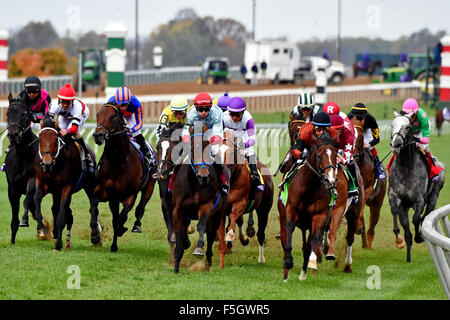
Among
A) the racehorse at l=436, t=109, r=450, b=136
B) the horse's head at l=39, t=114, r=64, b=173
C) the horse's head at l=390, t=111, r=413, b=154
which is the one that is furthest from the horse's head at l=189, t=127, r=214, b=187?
the racehorse at l=436, t=109, r=450, b=136

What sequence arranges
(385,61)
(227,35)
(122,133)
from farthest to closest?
(227,35)
(385,61)
(122,133)

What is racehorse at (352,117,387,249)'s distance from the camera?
12938 mm

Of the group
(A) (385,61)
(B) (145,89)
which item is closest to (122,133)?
(B) (145,89)

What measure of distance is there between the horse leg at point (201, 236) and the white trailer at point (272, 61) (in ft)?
121

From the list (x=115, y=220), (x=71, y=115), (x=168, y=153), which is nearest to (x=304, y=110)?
(x=168, y=153)

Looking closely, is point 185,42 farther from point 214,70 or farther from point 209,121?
point 209,121

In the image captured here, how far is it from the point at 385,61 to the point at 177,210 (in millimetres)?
57242

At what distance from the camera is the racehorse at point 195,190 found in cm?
1012

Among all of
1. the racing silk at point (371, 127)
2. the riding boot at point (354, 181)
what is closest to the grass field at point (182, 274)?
the riding boot at point (354, 181)

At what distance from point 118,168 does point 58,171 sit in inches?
29.7

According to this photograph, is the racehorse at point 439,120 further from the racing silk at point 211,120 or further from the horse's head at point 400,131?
the racing silk at point 211,120
